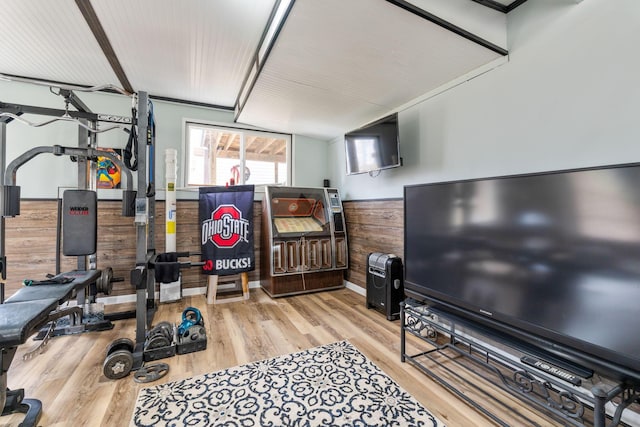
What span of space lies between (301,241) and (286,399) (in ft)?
7.19

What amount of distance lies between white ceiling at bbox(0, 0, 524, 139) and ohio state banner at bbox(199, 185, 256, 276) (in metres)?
1.26

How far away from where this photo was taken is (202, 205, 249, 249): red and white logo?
3609 mm

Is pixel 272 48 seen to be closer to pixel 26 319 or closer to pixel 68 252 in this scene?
pixel 26 319

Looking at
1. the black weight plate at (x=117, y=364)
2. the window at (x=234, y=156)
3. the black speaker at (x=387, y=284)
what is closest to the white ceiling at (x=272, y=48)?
the window at (x=234, y=156)

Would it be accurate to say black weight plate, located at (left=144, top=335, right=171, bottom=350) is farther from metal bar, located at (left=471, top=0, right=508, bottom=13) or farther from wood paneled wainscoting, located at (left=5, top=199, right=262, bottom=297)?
metal bar, located at (left=471, top=0, right=508, bottom=13)

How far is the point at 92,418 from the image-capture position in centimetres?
160

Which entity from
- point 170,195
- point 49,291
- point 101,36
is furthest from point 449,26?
point 170,195

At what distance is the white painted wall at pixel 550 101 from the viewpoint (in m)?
1.54

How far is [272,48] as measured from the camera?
2145 millimetres

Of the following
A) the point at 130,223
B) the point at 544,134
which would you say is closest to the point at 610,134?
the point at 544,134

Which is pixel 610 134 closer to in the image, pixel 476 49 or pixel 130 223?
pixel 476 49

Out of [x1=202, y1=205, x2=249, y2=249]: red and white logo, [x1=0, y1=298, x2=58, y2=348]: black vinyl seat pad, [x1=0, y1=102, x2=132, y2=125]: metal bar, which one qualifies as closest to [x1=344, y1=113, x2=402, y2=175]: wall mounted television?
[x1=202, y1=205, x2=249, y2=249]: red and white logo

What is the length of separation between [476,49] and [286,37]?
4.69 feet

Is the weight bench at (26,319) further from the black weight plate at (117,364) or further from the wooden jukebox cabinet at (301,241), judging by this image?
the wooden jukebox cabinet at (301,241)
